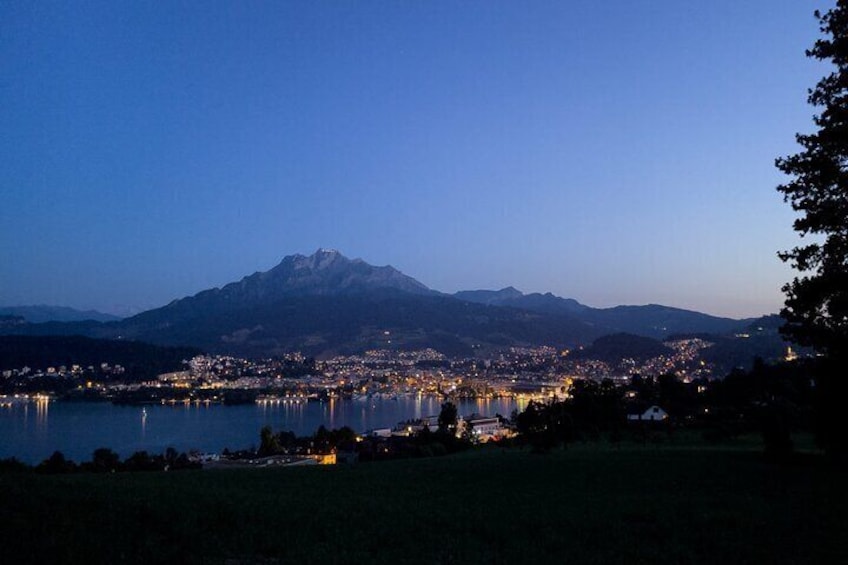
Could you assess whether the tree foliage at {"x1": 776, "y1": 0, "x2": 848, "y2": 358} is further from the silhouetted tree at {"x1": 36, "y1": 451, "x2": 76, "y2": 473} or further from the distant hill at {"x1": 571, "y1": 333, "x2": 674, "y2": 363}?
the distant hill at {"x1": 571, "y1": 333, "x2": 674, "y2": 363}

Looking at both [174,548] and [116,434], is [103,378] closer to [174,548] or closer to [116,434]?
[116,434]

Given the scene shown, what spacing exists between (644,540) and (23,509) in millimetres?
8720

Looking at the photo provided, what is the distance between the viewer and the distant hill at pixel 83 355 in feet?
440

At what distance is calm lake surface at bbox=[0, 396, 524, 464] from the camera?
66.1m

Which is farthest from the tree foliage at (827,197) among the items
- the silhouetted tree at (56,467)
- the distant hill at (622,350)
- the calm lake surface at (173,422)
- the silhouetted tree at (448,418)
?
the distant hill at (622,350)

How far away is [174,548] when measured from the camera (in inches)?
299

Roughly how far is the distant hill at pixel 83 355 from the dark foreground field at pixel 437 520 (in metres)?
139

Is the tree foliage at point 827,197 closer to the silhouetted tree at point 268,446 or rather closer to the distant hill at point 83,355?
the silhouetted tree at point 268,446

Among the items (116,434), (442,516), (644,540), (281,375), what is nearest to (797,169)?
(644,540)

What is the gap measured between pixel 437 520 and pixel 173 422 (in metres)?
88.8

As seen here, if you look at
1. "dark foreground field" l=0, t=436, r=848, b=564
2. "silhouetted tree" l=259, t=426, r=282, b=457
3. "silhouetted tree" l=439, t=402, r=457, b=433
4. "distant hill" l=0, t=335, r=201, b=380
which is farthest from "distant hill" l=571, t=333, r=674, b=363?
"dark foreground field" l=0, t=436, r=848, b=564

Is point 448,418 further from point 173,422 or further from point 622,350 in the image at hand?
point 622,350

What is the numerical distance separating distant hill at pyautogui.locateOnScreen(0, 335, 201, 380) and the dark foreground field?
5481 inches

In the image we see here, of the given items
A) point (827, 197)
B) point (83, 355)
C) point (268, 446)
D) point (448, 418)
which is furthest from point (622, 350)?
point (827, 197)
